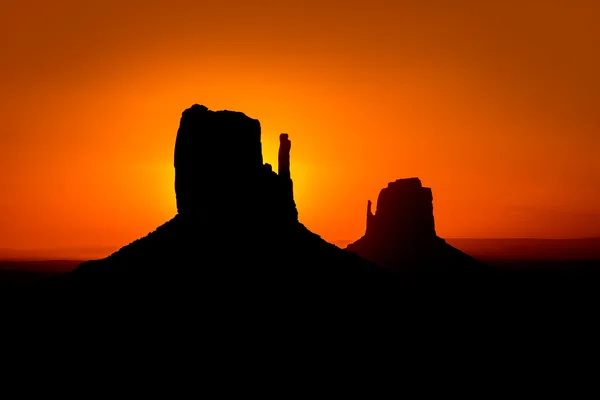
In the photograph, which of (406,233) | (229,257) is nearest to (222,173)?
(229,257)

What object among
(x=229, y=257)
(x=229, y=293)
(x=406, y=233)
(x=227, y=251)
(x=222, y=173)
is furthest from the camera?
(x=406, y=233)

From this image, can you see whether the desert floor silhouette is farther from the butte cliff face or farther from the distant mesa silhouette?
the distant mesa silhouette

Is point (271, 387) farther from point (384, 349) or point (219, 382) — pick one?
point (384, 349)

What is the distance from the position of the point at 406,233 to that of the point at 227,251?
84131 mm

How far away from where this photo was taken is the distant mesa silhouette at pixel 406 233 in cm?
15008

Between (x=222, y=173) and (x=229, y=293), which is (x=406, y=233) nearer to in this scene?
(x=222, y=173)

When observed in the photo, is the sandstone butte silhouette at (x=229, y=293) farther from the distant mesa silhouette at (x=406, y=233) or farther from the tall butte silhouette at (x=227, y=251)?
the distant mesa silhouette at (x=406, y=233)

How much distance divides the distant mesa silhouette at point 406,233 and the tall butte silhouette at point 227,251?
58.8m

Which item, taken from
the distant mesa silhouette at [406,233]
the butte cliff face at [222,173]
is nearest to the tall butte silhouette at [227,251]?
the butte cliff face at [222,173]

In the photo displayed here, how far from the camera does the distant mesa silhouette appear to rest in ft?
492

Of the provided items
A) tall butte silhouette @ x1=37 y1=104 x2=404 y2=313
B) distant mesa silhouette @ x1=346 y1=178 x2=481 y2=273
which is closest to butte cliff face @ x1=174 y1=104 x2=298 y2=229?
tall butte silhouette @ x1=37 y1=104 x2=404 y2=313

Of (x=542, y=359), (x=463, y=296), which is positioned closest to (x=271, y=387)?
(x=542, y=359)

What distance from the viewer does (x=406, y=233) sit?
15650cm

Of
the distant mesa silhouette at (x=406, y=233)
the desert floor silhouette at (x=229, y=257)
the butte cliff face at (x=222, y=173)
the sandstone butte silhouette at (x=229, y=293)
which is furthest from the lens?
the distant mesa silhouette at (x=406, y=233)
